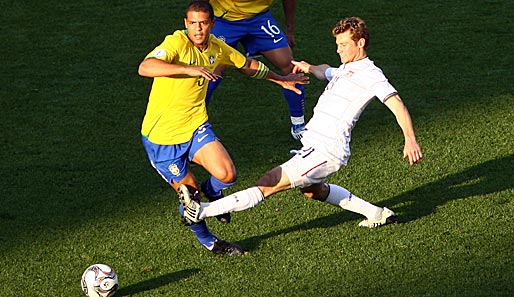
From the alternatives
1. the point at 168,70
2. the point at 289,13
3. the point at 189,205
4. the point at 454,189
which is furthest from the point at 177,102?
the point at 289,13

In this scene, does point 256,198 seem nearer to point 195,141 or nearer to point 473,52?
point 195,141

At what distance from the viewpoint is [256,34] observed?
10.3 m

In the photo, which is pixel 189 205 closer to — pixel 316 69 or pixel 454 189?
pixel 316 69

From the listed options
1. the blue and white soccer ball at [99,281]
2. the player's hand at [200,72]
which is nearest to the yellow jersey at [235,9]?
the player's hand at [200,72]

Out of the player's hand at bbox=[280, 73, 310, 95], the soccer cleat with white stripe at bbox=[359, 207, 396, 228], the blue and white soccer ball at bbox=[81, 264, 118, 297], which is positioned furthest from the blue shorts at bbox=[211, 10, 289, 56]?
the blue and white soccer ball at bbox=[81, 264, 118, 297]

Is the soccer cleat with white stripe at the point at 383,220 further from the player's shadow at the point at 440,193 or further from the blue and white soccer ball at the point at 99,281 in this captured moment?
the blue and white soccer ball at the point at 99,281

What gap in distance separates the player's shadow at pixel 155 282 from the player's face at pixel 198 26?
1683 millimetres

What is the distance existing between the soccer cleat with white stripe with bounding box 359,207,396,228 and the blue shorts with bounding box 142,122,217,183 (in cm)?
139

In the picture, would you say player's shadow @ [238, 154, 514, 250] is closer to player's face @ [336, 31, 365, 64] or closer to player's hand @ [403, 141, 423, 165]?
player's hand @ [403, 141, 423, 165]

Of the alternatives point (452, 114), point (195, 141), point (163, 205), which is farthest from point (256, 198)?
point (452, 114)

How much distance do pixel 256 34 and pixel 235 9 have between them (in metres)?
0.32

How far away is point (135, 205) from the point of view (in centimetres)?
912

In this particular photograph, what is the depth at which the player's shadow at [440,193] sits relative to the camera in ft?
28.0

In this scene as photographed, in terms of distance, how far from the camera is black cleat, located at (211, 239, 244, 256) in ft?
26.2
